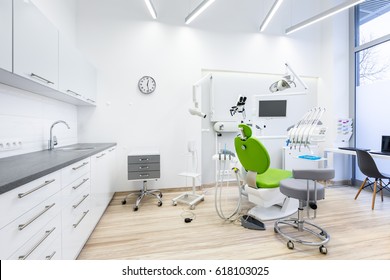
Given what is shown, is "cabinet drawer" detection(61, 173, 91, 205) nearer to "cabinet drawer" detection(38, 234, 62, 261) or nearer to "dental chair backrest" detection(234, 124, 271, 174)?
"cabinet drawer" detection(38, 234, 62, 261)

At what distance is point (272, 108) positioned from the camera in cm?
382

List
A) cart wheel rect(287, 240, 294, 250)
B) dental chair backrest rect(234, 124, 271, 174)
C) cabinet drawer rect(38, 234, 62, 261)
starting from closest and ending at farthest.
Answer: cabinet drawer rect(38, 234, 62, 261) < cart wheel rect(287, 240, 294, 250) < dental chair backrest rect(234, 124, 271, 174)

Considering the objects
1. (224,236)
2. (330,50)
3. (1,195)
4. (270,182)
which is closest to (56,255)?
(1,195)

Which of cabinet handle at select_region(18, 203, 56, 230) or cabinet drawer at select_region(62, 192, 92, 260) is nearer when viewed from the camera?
cabinet handle at select_region(18, 203, 56, 230)

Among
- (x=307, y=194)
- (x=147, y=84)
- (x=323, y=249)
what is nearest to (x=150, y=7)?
(x=147, y=84)

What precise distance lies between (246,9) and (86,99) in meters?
3.43

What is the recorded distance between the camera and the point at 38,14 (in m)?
1.56

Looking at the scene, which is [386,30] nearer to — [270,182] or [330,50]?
[330,50]

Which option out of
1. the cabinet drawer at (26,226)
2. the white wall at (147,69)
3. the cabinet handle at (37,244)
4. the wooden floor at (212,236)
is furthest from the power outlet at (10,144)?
the white wall at (147,69)

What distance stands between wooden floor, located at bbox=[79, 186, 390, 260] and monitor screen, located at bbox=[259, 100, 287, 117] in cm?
189

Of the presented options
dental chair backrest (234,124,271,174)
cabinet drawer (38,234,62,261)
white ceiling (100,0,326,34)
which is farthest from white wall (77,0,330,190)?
cabinet drawer (38,234,62,261)

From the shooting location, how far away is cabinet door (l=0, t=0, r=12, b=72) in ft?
3.94

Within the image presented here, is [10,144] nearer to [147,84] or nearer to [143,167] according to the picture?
[143,167]

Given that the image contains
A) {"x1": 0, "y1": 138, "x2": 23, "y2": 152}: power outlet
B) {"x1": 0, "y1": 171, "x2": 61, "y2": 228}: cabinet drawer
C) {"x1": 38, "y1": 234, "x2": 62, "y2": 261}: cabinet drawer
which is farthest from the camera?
{"x1": 0, "y1": 138, "x2": 23, "y2": 152}: power outlet
